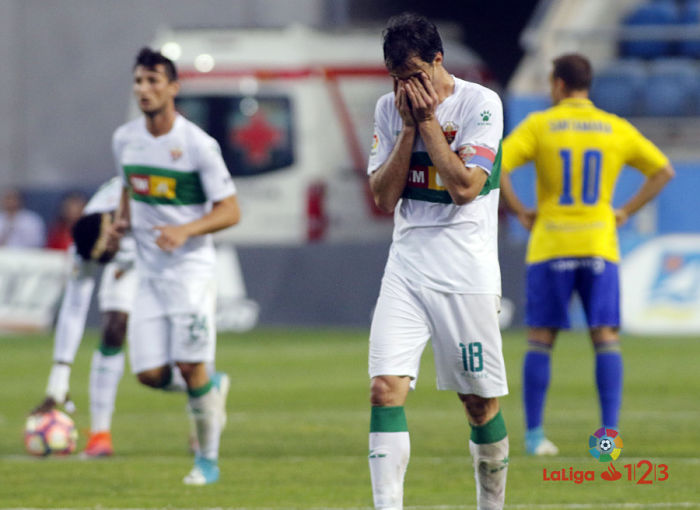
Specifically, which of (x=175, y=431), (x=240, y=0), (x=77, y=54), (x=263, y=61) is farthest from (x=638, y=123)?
(x=175, y=431)

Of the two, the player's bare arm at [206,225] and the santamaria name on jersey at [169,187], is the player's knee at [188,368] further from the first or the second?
the santamaria name on jersey at [169,187]

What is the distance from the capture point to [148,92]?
8438 mm

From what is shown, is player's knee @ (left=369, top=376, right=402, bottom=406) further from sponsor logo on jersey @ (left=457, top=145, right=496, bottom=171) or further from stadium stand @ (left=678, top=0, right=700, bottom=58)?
stadium stand @ (left=678, top=0, right=700, bottom=58)

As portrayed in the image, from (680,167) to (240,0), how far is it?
957cm

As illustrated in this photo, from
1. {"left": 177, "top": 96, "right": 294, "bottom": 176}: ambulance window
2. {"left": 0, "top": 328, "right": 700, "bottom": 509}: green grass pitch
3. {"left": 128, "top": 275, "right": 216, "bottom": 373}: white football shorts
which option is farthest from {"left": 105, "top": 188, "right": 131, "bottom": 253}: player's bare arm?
{"left": 177, "top": 96, "right": 294, "bottom": 176}: ambulance window

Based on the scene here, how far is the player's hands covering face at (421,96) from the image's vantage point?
6.02 metres

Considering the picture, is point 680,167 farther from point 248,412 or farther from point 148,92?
point 148,92

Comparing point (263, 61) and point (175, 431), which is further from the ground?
point (263, 61)

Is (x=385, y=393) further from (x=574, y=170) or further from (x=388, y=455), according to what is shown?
(x=574, y=170)

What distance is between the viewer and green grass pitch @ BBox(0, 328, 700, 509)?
25.6 ft

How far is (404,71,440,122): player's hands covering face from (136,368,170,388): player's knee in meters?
2.98

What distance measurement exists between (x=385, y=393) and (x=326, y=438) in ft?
13.7

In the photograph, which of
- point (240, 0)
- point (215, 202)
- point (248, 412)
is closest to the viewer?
point (215, 202)

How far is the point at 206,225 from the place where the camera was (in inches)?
328
